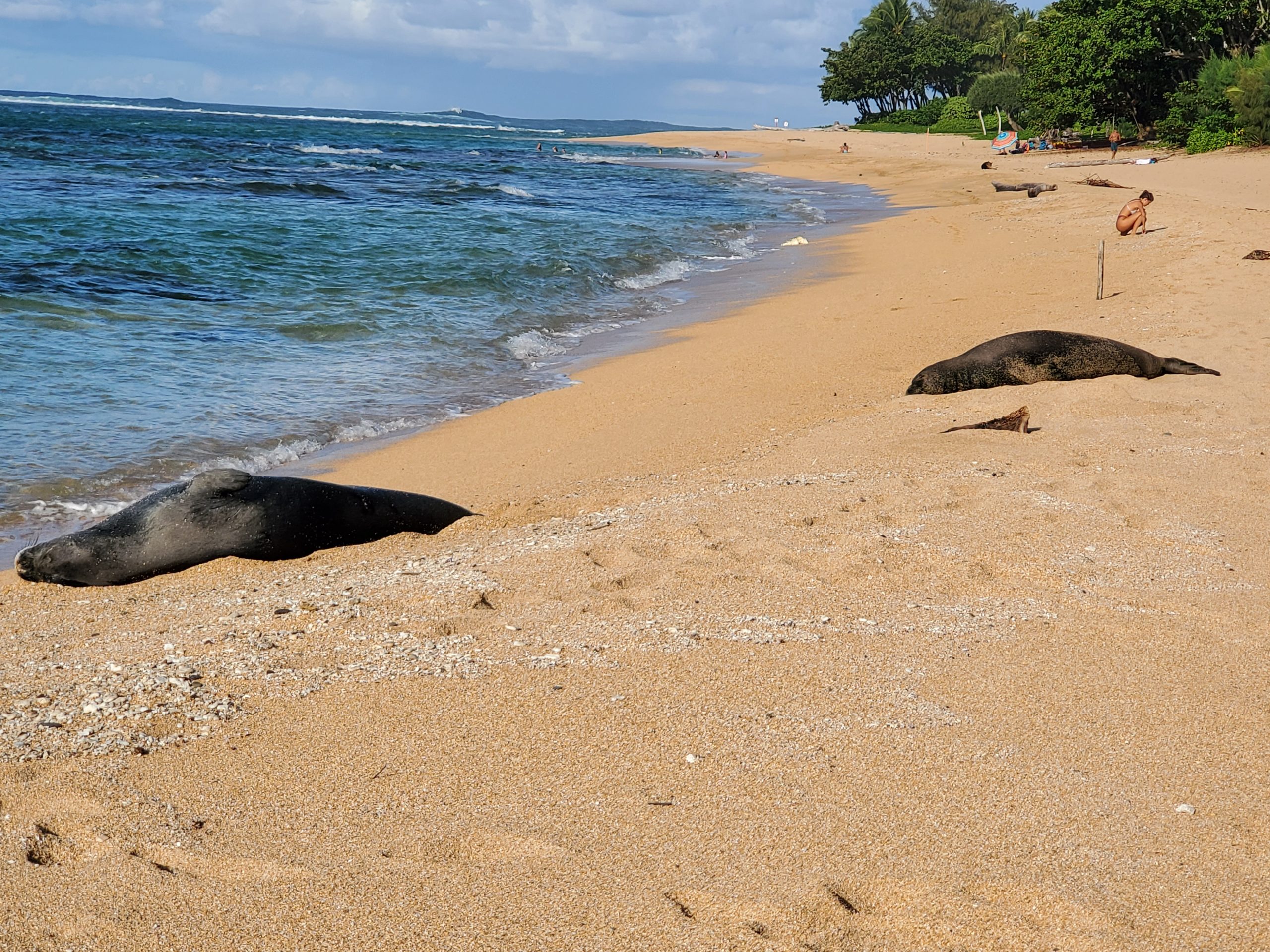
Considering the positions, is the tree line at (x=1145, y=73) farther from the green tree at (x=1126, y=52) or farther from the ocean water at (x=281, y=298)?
the ocean water at (x=281, y=298)

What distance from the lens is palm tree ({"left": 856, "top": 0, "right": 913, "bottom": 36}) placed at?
291 ft

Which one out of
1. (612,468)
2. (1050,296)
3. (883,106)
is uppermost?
(883,106)

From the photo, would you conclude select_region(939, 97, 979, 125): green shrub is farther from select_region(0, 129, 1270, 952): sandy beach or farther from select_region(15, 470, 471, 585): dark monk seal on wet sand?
select_region(15, 470, 471, 585): dark monk seal on wet sand

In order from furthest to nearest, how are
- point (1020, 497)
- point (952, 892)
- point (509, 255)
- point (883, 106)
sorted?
point (883, 106) < point (509, 255) < point (1020, 497) < point (952, 892)

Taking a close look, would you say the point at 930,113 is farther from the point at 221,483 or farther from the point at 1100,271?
the point at 221,483

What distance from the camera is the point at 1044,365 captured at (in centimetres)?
823

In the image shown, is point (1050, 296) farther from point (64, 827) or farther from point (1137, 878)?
point (64, 827)

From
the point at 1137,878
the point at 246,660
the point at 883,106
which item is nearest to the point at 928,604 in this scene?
the point at 1137,878

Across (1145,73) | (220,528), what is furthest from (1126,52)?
(220,528)

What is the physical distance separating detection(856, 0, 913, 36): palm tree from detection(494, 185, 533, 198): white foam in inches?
2601

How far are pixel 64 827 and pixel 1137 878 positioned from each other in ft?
8.77

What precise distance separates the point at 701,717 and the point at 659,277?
44.8 ft

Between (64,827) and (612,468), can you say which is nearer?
(64,827)

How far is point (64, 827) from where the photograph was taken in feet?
8.77
